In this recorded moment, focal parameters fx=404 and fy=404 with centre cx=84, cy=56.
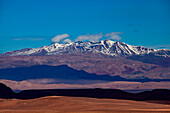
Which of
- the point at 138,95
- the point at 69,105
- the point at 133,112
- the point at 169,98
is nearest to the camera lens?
the point at 133,112

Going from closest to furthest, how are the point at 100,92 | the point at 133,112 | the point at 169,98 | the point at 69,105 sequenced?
1. the point at 133,112
2. the point at 69,105
3. the point at 169,98
4. the point at 100,92

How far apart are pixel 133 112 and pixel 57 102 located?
3593cm

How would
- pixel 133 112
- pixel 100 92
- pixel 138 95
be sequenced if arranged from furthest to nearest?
pixel 100 92 < pixel 138 95 < pixel 133 112

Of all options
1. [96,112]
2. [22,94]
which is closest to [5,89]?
[22,94]

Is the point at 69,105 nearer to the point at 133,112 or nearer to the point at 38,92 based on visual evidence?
the point at 133,112

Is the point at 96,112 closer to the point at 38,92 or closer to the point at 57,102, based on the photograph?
the point at 57,102

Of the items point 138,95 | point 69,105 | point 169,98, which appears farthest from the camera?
point 138,95

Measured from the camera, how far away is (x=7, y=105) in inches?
4284

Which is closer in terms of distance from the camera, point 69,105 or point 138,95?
point 69,105

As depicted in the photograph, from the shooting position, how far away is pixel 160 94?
128m

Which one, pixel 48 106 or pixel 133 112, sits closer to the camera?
pixel 133 112

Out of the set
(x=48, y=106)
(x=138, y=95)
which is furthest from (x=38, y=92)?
(x=48, y=106)

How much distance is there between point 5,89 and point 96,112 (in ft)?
251

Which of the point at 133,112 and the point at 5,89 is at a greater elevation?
the point at 5,89
